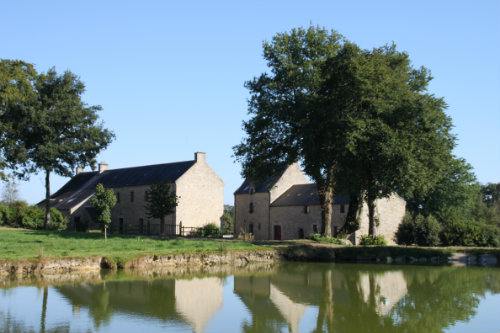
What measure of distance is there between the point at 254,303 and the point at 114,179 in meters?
38.7

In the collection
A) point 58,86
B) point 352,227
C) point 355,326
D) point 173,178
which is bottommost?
point 355,326

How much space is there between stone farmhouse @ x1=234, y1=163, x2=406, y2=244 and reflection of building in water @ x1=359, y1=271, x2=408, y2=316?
19479 millimetres

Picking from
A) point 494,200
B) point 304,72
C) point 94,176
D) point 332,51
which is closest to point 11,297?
point 304,72

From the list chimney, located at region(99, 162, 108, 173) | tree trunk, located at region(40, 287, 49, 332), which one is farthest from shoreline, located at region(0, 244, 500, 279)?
chimney, located at region(99, 162, 108, 173)

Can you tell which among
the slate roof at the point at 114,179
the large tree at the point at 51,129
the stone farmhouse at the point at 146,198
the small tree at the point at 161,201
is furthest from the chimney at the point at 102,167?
the small tree at the point at 161,201

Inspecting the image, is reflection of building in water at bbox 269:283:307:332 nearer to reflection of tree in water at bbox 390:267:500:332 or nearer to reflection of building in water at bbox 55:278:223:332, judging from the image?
reflection of building in water at bbox 55:278:223:332

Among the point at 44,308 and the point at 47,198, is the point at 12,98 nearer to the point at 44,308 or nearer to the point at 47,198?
the point at 47,198

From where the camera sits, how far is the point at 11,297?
40.2 feet

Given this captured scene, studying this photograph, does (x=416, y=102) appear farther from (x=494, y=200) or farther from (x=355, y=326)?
(x=494, y=200)

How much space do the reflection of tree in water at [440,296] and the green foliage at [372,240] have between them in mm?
11620

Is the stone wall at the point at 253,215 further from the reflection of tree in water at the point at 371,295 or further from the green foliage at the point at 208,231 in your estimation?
the reflection of tree in water at the point at 371,295

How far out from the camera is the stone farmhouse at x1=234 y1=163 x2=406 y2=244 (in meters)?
39.1

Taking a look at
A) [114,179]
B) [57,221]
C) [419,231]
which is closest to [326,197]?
[419,231]

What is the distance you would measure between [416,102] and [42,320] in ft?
68.2
